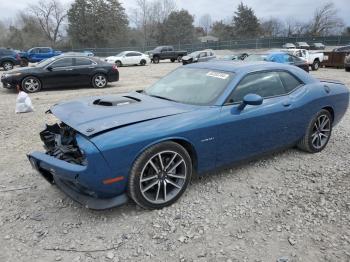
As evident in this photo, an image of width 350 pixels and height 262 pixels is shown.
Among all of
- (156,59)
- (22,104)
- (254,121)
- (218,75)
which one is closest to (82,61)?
(22,104)

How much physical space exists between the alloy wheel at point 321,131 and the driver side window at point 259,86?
3.21 ft

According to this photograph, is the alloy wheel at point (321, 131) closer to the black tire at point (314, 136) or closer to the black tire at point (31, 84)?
the black tire at point (314, 136)

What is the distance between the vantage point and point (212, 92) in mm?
4172

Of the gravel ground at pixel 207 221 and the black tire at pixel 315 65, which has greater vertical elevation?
the black tire at pixel 315 65

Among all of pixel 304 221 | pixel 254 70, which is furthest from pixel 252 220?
pixel 254 70

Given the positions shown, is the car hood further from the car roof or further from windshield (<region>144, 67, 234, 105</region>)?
the car roof

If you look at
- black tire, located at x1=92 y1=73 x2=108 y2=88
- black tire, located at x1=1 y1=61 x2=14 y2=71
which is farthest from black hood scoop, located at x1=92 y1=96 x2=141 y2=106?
black tire, located at x1=1 y1=61 x2=14 y2=71

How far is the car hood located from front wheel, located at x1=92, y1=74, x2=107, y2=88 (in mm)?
9039

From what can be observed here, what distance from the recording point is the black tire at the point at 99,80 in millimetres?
13191

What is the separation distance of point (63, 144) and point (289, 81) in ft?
10.5

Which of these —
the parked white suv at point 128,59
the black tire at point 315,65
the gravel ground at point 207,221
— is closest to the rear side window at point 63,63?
the gravel ground at point 207,221

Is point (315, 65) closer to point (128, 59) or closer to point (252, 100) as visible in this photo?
point (128, 59)

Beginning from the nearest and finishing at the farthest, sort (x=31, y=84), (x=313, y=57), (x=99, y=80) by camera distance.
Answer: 1. (x=31, y=84)
2. (x=99, y=80)
3. (x=313, y=57)

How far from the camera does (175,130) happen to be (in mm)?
3566
